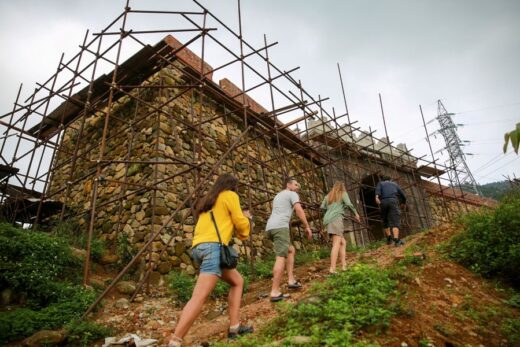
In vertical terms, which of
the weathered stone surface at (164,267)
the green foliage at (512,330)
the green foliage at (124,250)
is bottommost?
the green foliage at (512,330)

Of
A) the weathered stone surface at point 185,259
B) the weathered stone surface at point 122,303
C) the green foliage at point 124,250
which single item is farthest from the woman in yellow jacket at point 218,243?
the green foliage at point 124,250

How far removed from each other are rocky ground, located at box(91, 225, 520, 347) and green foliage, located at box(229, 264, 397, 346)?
126mm

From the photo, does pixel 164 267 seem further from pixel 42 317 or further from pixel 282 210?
pixel 282 210

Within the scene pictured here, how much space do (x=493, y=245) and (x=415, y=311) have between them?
2.29m

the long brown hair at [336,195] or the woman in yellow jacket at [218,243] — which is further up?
the long brown hair at [336,195]

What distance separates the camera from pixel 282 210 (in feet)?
13.9

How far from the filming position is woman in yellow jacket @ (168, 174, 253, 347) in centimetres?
270

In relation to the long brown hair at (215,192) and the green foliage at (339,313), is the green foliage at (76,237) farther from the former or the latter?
the green foliage at (339,313)

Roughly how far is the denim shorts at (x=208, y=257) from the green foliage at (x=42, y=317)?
207cm

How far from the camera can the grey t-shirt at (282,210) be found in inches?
163

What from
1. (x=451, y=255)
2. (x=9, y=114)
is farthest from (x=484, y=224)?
(x=9, y=114)

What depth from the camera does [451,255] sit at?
15.5 feet

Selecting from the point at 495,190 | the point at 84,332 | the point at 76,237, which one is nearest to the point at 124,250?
the point at 76,237

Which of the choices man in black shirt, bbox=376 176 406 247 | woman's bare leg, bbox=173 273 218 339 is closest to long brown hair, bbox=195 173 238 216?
woman's bare leg, bbox=173 273 218 339
